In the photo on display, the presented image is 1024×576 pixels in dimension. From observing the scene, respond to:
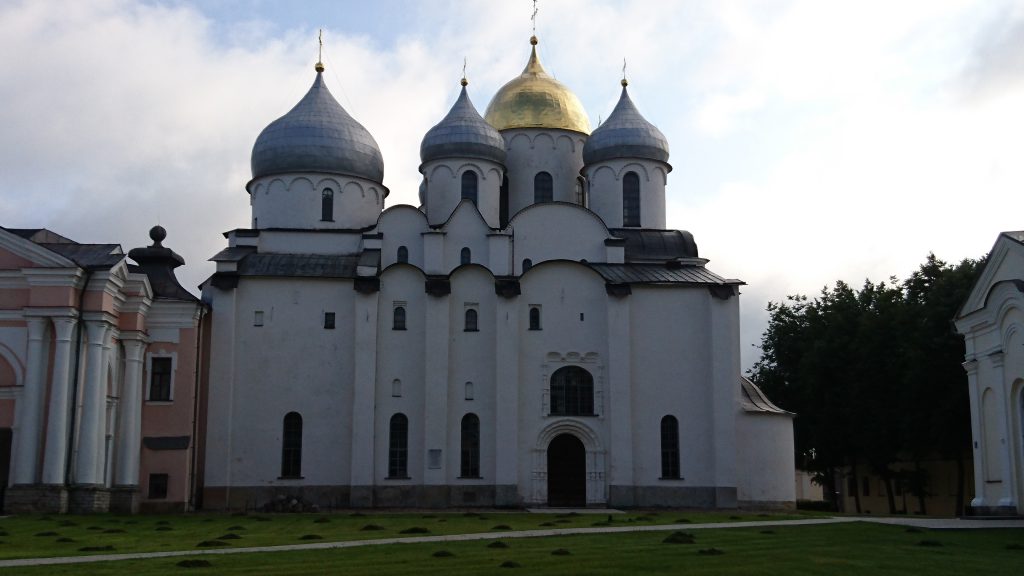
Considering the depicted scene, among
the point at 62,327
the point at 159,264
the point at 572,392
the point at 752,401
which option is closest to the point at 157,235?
the point at 159,264

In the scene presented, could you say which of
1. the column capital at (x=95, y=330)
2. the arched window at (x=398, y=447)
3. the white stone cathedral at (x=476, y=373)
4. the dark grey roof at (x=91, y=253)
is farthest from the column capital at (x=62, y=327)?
the arched window at (x=398, y=447)

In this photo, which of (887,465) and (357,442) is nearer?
(357,442)

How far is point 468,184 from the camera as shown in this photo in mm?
45000

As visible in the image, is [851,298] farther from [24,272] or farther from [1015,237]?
[24,272]

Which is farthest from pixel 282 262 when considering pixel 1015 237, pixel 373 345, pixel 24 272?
pixel 1015 237

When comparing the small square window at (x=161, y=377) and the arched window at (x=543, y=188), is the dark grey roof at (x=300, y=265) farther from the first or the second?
the arched window at (x=543, y=188)

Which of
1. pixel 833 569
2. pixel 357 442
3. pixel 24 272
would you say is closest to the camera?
pixel 833 569

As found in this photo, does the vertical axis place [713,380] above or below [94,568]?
above

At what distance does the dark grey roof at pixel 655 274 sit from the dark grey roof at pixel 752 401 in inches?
147

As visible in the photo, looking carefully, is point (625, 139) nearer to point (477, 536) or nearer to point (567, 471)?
point (567, 471)

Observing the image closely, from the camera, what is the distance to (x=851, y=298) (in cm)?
5028

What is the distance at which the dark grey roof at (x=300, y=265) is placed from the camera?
133 feet

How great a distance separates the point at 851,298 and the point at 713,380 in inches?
505

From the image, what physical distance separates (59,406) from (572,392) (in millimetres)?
16919
